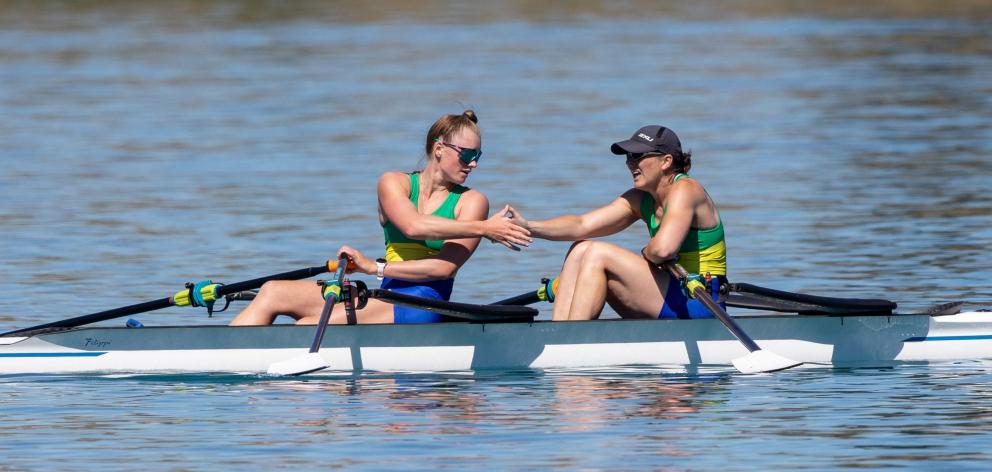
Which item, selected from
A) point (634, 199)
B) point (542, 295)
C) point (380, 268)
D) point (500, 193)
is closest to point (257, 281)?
point (380, 268)

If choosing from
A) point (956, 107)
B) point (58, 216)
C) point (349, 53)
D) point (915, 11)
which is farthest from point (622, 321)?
point (915, 11)

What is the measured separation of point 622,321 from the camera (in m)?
12.8

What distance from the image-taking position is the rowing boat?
12.8 meters

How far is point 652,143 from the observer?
12617mm

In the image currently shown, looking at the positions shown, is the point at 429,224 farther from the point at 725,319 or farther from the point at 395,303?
the point at 725,319

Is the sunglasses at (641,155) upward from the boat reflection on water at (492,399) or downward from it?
upward

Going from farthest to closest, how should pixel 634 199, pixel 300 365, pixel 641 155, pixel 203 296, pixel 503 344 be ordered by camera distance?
pixel 203 296 → pixel 634 199 → pixel 503 344 → pixel 641 155 → pixel 300 365

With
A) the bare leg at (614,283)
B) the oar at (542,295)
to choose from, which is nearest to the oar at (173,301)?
the oar at (542,295)

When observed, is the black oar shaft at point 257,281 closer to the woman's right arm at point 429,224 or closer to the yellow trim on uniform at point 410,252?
the yellow trim on uniform at point 410,252

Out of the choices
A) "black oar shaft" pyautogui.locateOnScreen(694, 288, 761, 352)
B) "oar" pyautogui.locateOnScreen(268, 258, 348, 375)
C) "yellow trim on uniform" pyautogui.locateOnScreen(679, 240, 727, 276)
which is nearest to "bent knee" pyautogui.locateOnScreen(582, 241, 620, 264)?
"yellow trim on uniform" pyautogui.locateOnScreen(679, 240, 727, 276)

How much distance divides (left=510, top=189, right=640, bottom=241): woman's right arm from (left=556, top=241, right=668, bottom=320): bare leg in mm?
393

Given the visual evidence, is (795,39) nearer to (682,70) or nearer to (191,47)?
(682,70)

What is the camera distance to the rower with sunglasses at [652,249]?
12609 mm

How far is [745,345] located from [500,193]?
11.8 m
